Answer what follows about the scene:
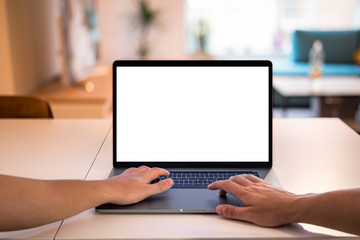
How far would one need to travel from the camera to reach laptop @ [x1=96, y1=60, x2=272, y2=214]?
4.12 ft

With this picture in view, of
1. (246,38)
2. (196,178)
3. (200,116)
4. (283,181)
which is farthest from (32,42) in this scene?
(246,38)

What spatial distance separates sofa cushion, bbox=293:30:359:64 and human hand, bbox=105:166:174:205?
4.88 m

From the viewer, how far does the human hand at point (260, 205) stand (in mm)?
935

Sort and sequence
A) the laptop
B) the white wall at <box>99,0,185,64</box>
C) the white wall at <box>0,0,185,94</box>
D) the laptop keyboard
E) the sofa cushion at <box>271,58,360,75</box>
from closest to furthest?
the laptop keyboard
the laptop
the white wall at <box>0,0,185,94</box>
the sofa cushion at <box>271,58,360,75</box>
the white wall at <box>99,0,185,64</box>

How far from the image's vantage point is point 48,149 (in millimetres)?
1446

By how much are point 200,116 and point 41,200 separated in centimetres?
50

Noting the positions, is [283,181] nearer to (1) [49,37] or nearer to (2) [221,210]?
(2) [221,210]

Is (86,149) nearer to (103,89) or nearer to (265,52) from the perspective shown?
(103,89)

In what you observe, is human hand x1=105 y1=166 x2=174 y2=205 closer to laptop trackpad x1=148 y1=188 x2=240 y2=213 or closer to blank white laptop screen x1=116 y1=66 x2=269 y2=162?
laptop trackpad x1=148 y1=188 x2=240 y2=213

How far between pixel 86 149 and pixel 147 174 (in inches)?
15.6

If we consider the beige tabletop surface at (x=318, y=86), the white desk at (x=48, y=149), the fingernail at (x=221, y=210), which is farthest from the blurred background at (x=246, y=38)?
the fingernail at (x=221, y=210)

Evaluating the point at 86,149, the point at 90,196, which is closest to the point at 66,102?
the point at 86,149

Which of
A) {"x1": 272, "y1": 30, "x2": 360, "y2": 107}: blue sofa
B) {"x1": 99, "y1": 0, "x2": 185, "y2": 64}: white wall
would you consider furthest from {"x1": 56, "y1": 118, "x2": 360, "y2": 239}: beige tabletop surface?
{"x1": 99, "y1": 0, "x2": 185, "y2": 64}: white wall

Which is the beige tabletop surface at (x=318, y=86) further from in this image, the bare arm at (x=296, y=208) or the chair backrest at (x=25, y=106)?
the bare arm at (x=296, y=208)
